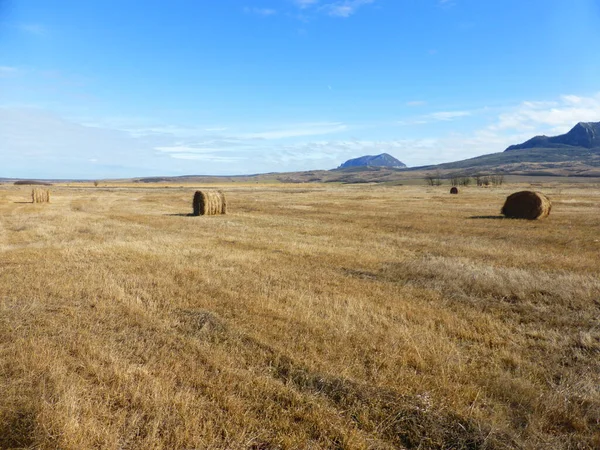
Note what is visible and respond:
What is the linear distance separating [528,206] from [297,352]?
26461 millimetres

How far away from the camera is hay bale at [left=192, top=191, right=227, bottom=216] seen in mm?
29516

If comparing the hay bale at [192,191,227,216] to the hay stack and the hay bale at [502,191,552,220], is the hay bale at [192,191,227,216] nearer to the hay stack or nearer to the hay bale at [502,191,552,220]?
the hay bale at [502,191,552,220]

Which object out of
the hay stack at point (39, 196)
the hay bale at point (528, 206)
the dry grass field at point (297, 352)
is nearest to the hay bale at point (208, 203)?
the dry grass field at point (297, 352)

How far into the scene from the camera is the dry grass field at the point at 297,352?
4.23 metres

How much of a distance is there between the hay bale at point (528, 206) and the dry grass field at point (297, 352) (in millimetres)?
14901

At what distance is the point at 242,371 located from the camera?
546cm

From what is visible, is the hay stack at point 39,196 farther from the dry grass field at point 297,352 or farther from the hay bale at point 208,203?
the dry grass field at point 297,352

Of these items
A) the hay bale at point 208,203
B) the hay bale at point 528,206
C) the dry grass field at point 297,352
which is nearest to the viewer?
the dry grass field at point 297,352

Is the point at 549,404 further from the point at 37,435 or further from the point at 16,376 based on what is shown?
the point at 16,376

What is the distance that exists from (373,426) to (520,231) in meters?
19.7

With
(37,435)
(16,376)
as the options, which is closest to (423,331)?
(37,435)

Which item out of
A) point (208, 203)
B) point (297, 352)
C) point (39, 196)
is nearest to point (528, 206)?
point (208, 203)

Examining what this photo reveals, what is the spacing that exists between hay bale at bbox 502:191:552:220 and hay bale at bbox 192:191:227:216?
71.1 feet

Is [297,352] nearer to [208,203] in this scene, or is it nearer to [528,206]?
[208,203]
